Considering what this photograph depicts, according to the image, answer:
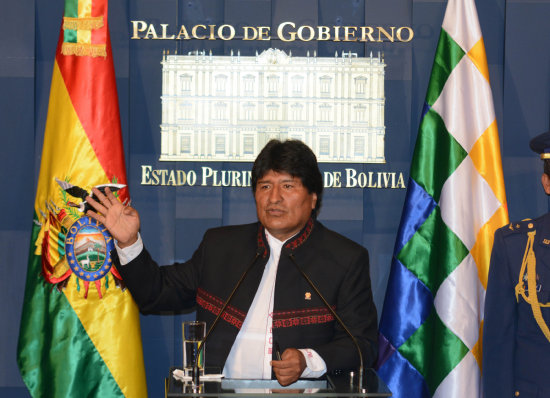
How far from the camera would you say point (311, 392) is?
1820 millimetres

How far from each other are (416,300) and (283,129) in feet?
3.53

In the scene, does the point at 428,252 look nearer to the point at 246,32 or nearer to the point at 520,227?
the point at 520,227

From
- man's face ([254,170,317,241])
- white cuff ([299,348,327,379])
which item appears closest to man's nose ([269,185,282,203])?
man's face ([254,170,317,241])

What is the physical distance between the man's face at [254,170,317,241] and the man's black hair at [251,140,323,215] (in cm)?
2

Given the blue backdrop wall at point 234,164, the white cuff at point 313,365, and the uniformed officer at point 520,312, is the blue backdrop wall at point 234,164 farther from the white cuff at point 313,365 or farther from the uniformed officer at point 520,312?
the white cuff at point 313,365

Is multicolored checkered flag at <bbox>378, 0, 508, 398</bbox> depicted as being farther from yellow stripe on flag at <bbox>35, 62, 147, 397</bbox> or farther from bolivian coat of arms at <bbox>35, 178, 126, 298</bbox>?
bolivian coat of arms at <bbox>35, 178, 126, 298</bbox>

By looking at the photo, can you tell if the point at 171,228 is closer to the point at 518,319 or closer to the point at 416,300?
the point at 416,300

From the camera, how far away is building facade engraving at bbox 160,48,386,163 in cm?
343

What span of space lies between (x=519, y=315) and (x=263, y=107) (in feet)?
5.45

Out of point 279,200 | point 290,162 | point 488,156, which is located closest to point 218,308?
point 279,200

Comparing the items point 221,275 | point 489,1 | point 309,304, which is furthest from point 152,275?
point 489,1

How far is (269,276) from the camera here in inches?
101

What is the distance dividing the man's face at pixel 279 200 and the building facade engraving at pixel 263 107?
937 mm

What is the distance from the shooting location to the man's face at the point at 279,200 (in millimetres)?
2508
